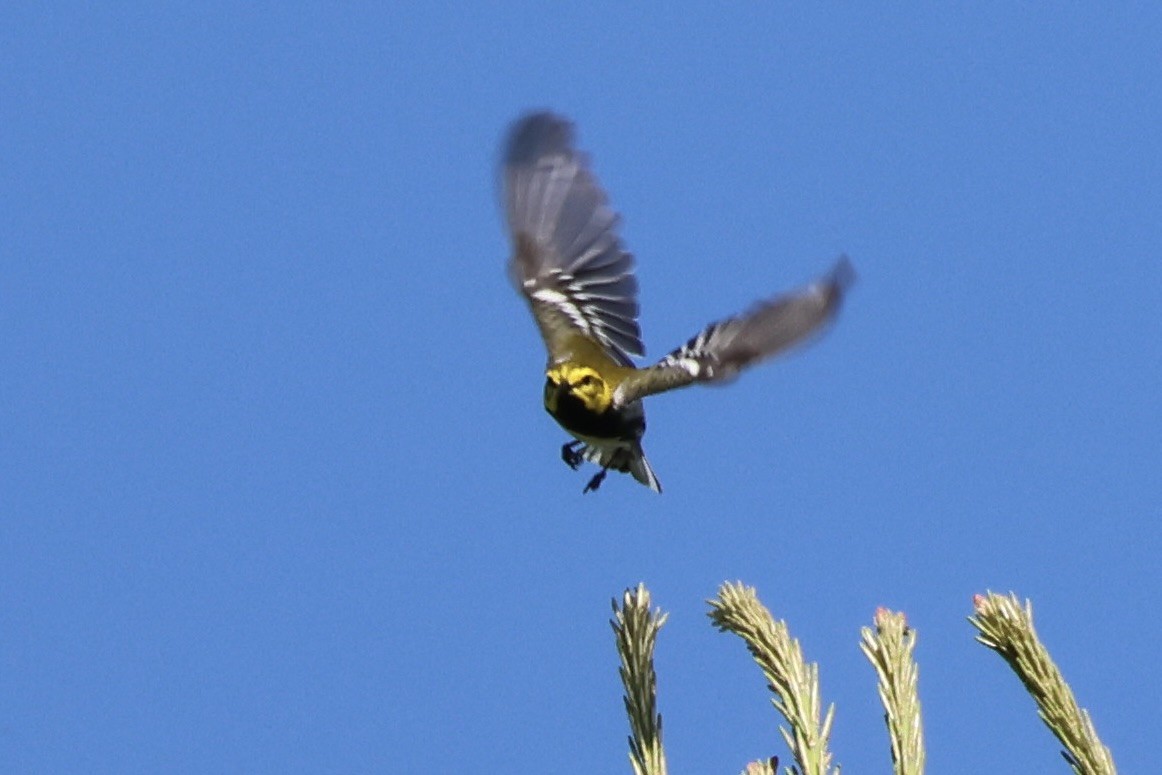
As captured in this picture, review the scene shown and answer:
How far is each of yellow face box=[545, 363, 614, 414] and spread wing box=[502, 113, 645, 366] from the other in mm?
512

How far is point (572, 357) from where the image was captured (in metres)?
4.97

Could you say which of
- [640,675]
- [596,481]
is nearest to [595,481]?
[596,481]

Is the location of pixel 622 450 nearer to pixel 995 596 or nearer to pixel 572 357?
pixel 572 357

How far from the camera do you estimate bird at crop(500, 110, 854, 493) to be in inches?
180

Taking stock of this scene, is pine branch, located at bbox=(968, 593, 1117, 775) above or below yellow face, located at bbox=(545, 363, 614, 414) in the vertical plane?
below

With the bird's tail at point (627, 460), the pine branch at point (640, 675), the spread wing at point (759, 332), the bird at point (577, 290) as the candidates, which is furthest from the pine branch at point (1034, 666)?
the bird's tail at point (627, 460)

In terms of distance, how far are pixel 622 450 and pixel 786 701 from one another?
8.85ft

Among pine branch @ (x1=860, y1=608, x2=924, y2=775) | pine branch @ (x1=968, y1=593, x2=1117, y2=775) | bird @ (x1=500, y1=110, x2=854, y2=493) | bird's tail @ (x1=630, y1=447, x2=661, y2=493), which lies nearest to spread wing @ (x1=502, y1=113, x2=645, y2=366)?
bird @ (x1=500, y1=110, x2=854, y2=493)

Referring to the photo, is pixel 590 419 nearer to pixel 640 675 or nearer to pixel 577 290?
pixel 577 290

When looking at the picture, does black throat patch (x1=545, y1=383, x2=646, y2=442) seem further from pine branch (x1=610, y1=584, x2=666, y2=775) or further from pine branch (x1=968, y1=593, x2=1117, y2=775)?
pine branch (x1=968, y1=593, x2=1117, y2=775)

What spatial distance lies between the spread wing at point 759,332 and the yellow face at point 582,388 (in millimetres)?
465

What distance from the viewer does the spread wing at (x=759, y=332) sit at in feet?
11.4

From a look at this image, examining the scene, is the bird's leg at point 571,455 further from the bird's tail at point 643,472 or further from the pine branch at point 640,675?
the pine branch at point 640,675

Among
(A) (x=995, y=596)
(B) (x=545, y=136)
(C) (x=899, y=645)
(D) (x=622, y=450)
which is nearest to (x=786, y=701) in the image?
(C) (x=899, y=645)
